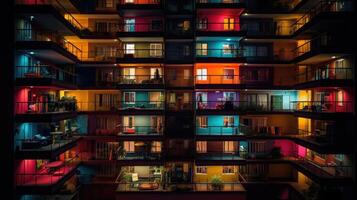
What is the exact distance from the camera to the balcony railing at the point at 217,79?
32031mm

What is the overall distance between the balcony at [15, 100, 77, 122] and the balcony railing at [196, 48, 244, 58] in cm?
1444

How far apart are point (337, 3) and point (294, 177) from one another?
17.6 meters

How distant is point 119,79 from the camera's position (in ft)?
110

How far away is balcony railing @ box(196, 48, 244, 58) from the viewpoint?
32156 mm

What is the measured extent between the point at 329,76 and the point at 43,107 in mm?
25930

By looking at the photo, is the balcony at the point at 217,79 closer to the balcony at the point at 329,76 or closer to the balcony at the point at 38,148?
the balcony at the point at 329,76

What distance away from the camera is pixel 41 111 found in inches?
1016

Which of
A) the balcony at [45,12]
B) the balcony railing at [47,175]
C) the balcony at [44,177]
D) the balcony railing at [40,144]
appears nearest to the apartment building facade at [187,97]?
the balcony railing at [47,175]

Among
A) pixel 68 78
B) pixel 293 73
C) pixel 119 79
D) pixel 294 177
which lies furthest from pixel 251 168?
pixel 68 78

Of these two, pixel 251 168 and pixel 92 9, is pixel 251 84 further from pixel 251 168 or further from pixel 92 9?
pixel 92 9

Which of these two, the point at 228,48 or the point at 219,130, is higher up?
the point at 228,48

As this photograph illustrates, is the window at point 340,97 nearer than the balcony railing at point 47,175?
No

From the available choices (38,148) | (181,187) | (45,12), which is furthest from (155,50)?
(38,148)

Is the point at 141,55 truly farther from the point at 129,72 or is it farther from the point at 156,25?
the point at 156,25
